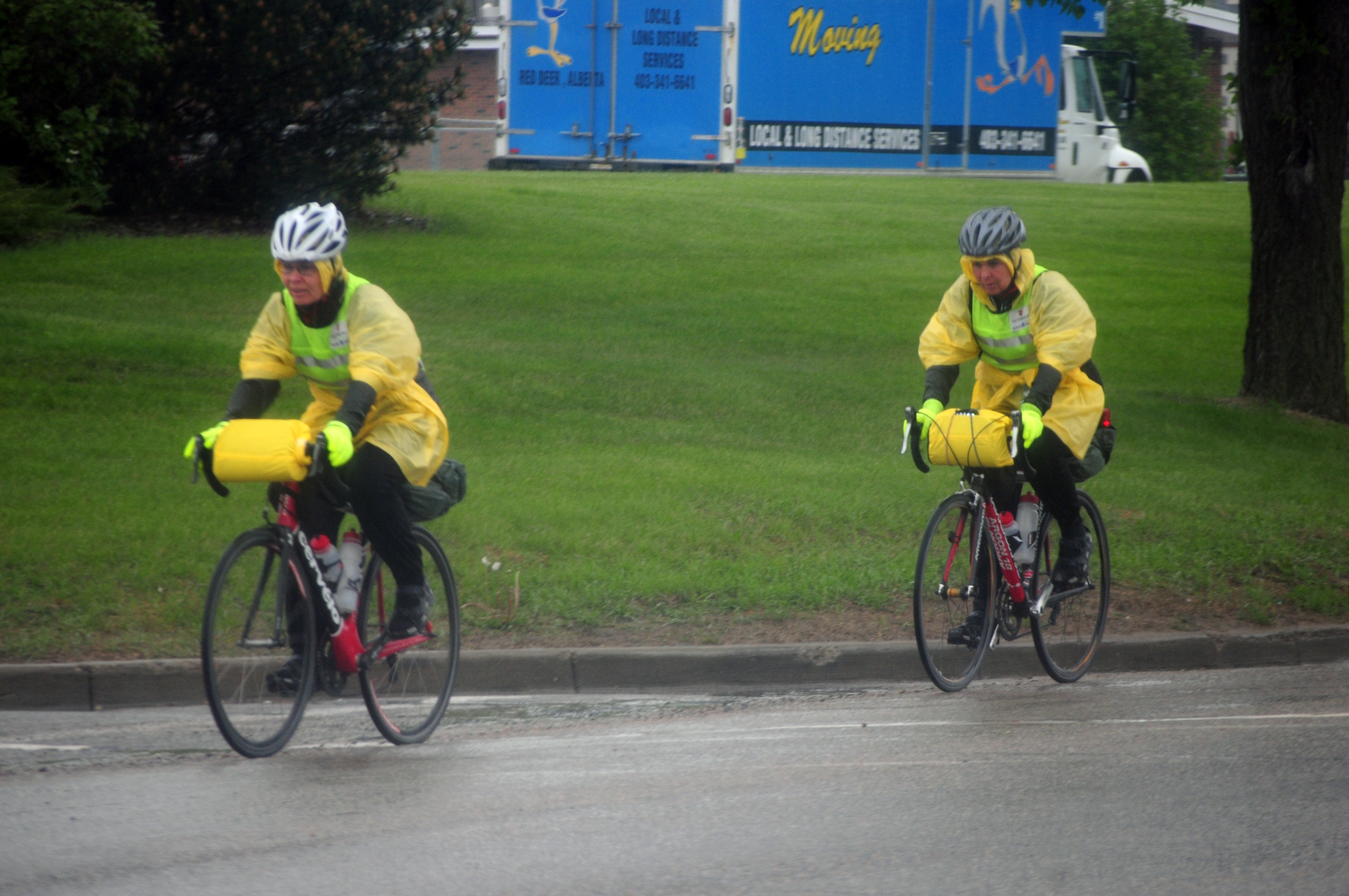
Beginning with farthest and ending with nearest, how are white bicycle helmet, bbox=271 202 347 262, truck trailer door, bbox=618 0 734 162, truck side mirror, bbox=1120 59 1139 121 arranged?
truck side mirror, bbox=1120 59 1139 121, truck trailer door, bbox=618 0 734 162, white bicycle helmet, bbox=271 202 347 262

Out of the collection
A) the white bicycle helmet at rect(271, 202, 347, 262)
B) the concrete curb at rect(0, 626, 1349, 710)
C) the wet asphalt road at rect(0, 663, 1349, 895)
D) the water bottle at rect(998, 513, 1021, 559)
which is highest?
the white bicycle helmet at rect(271, 202, 347, 262)

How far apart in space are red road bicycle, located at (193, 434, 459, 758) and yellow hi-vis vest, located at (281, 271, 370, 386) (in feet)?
1.47

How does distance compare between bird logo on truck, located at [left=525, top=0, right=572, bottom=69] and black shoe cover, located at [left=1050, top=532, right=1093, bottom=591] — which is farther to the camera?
bird logo on truck, located at [left=525, top=0, right=572, bottom=69]

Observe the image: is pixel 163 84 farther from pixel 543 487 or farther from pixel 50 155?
pixel 543 487

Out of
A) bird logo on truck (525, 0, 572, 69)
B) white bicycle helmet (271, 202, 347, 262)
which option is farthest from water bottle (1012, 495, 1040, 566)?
bird logo on truck (525, 0, 572, 69)

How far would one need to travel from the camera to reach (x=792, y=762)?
5371mm

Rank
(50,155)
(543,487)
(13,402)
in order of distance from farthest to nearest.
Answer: (50,155) → (13,402) → (543,487)

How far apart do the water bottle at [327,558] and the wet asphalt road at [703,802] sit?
66 centimetres

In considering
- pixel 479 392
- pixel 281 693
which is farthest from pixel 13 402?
pixel 281 693

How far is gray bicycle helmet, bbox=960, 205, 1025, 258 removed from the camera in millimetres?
6223

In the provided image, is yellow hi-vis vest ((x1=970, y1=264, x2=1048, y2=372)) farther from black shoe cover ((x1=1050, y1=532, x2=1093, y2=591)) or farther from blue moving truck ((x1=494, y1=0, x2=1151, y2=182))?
blue moving truck ((x1=494, y1=0, x2=1151, y2=182))

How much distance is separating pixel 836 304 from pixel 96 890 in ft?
42.0

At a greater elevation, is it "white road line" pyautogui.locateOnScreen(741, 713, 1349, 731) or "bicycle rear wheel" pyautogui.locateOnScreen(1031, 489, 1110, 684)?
"bicycle rear wheel" pyautogui.locateOnScreen(1031, 489, 1110, 684)

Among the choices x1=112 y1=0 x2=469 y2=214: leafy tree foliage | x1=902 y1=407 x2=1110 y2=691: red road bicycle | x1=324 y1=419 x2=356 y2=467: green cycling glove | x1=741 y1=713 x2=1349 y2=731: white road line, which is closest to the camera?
x1=324 y1=419 x2=356 y2=467: green cycling glove
